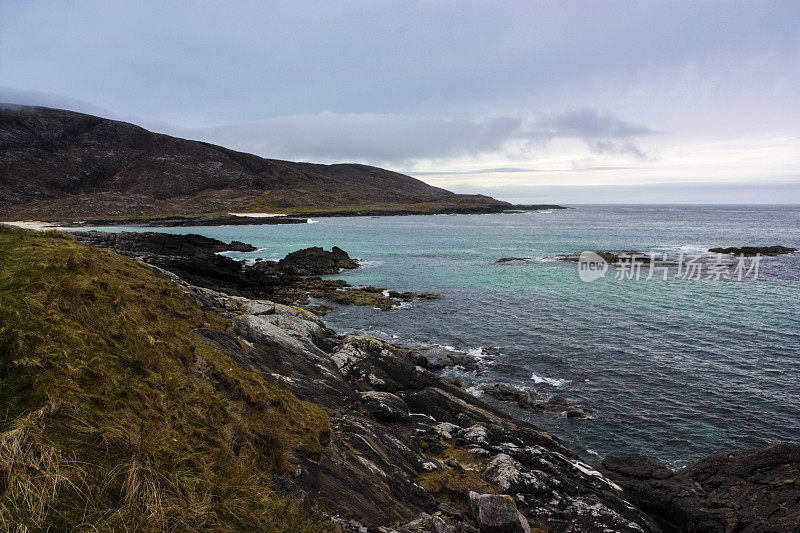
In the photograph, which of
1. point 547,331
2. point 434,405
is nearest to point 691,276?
point 547,331

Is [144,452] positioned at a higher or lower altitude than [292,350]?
higher

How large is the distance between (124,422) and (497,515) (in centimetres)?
793

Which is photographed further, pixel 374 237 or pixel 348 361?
pixel 374 237

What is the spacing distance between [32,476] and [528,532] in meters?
9.48

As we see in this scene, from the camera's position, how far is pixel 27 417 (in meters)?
5.13

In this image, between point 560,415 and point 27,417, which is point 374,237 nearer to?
point 560,415

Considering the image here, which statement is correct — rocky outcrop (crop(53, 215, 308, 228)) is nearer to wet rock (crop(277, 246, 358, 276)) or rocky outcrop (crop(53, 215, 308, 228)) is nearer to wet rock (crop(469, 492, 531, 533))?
wet rock (crop(277, 246, 358, 276))

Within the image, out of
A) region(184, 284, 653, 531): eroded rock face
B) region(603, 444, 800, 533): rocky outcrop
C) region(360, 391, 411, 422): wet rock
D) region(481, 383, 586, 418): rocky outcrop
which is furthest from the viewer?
region(481, 383, 586, 418): rocky outcrop

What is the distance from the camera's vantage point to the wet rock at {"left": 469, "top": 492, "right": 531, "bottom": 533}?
8.83 metres

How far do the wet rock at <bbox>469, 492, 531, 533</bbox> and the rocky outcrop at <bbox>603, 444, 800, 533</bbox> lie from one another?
21.5 feet

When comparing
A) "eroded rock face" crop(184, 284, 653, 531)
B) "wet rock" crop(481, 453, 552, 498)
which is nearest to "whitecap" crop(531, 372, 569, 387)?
"eroded rock face" crop(184, 284, 653, 531)

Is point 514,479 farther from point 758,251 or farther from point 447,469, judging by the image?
point 758,251

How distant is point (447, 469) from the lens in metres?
11.9

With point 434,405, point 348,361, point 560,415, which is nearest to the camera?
point 434,405
